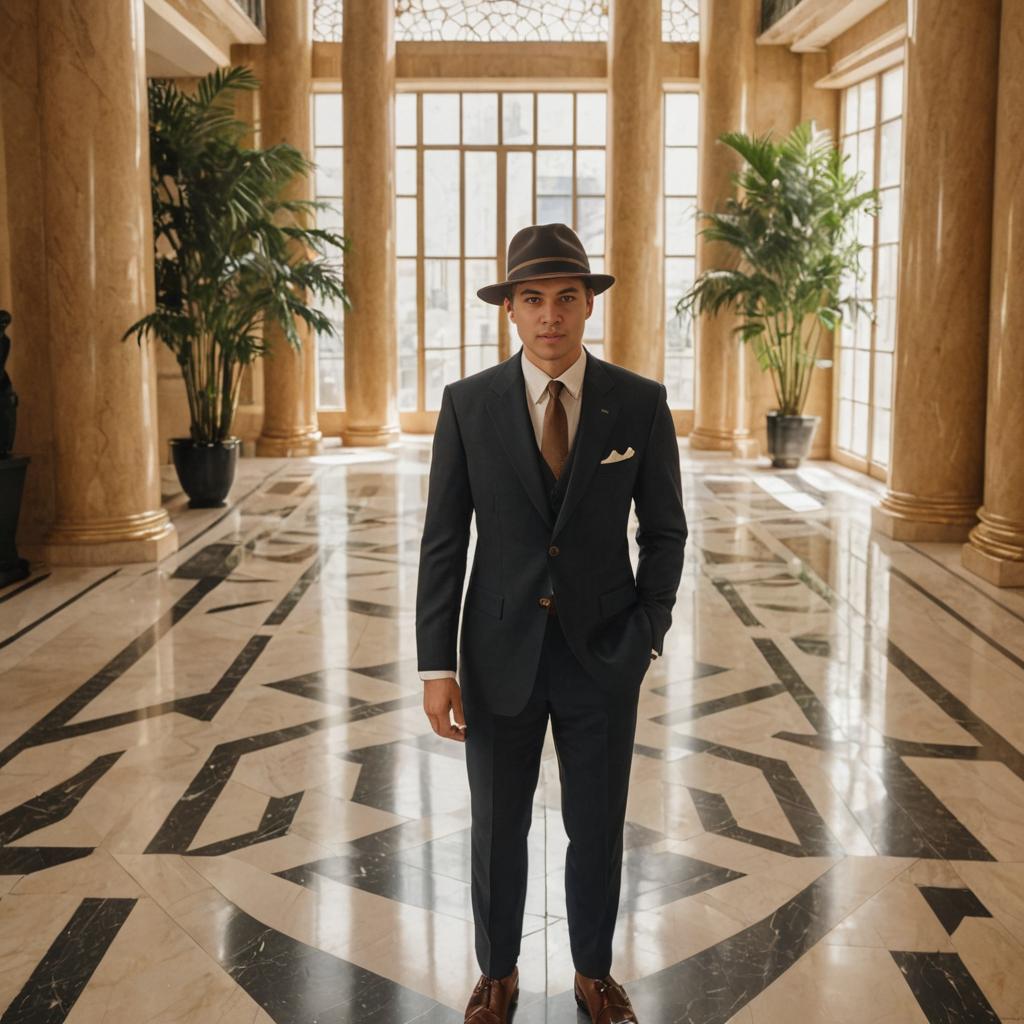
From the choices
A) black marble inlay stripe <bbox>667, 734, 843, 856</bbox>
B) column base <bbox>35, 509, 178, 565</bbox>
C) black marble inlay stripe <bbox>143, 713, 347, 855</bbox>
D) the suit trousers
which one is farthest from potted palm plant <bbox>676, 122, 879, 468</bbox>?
the suit trousers

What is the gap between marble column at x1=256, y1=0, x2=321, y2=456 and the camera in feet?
41.1

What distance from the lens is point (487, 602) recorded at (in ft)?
8.01

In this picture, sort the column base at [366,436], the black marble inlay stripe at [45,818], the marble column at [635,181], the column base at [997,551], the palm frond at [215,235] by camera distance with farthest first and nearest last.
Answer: the column base at [366,436] → the marble column at [635,181] → the palm frond at [215,235] → the column base at [997,551] → the black marble inlay stripe at [45,818]

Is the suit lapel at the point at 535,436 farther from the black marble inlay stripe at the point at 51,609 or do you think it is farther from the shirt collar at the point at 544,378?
the black marble inlay stripe at the point at 51,609

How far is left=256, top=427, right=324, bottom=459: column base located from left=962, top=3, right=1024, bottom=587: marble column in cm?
728

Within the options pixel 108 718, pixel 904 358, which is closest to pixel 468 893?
pixel 108 718

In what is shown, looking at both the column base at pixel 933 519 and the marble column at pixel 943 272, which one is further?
the column base at pixel 933 519

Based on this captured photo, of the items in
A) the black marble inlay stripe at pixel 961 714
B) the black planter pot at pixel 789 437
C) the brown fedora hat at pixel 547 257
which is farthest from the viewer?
the black planter pot at pixel 789 437

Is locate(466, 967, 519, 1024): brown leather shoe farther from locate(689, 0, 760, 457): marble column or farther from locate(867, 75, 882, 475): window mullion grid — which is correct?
locate(689, 0, 760, 457): marble column

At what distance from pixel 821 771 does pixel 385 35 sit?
1056 centimetres

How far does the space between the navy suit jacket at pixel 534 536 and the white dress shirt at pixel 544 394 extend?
0.02 m

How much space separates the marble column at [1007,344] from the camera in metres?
6.81

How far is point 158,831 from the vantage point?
3.62m

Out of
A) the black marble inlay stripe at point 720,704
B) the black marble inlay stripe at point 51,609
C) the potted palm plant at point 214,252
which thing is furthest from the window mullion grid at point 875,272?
the black marble inlay stripe at point 51,609
